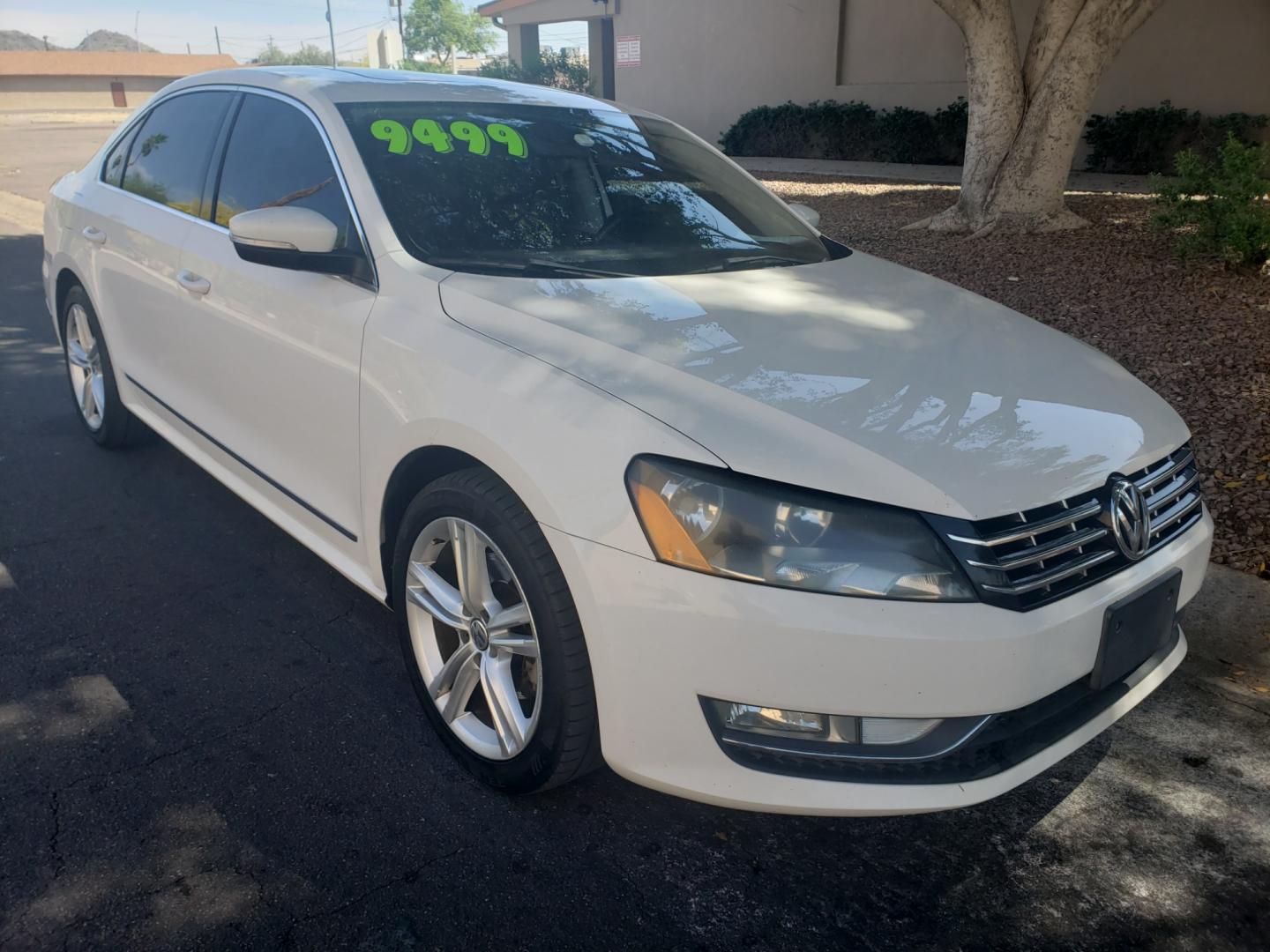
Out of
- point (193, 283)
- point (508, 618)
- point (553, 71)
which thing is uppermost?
point (553, 71)

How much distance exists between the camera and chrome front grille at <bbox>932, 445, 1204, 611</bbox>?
7.02 ft

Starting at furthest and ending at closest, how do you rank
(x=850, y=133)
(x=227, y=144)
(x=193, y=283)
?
(x=850, y=133) → (x=227, y=144) → (x=193, y=283)

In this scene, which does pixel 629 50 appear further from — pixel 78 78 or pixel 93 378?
pixel 78 78

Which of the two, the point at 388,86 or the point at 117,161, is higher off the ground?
the point at 388,86

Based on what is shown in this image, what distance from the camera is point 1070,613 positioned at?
2.23m

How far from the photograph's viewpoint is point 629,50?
2298 cm

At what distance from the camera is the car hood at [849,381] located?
2.21 m

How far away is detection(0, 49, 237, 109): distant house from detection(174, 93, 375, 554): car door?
54.5 metres

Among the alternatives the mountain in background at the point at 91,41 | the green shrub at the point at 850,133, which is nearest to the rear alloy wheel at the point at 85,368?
the green shrub at the point at 850,133

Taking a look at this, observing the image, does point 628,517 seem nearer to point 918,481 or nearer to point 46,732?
point 918,481

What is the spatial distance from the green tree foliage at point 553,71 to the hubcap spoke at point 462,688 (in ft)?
89.6

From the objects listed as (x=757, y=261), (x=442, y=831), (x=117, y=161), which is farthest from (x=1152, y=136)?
(x=442, y=831)

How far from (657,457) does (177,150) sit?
3.18 meters

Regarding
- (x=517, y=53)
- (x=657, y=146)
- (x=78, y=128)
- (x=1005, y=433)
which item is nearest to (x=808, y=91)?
(x=517, y=53)
